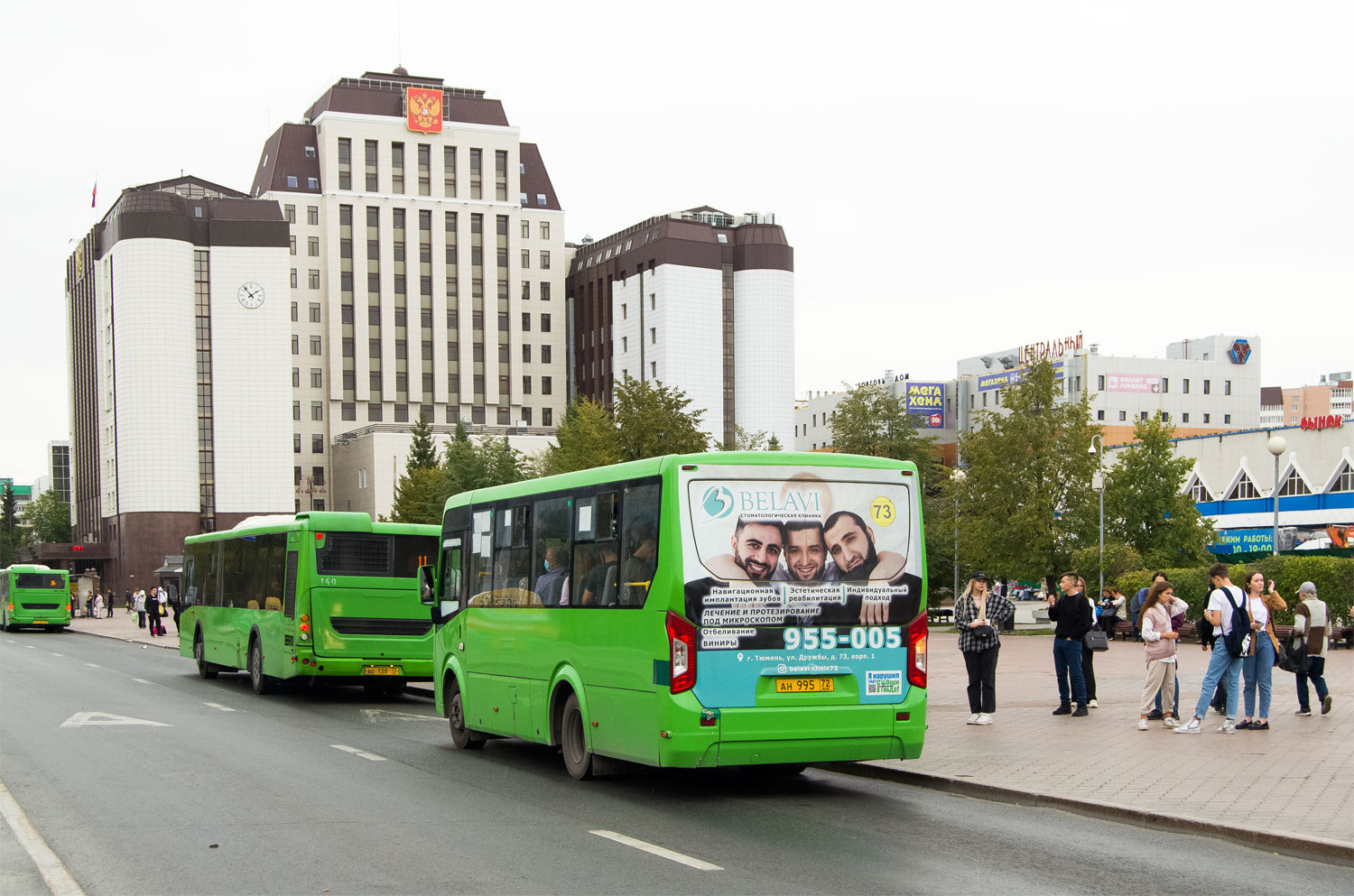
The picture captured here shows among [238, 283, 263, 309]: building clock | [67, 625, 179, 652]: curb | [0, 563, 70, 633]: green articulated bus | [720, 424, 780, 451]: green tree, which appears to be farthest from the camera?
[238, 283, 263, 309]: building clock

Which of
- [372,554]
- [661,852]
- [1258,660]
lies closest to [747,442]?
[372,554]

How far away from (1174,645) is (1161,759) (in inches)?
115

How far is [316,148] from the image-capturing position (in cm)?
11688

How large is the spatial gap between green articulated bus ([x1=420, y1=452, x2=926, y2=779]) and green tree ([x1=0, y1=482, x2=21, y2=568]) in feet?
572

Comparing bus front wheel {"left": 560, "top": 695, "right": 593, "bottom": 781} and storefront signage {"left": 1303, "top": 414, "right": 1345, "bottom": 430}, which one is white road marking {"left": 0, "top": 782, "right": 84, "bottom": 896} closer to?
bus front wheel {"left": 560, "top": 695, "right": 593, "bottom": 781}

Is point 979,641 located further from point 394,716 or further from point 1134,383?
point 1134,383

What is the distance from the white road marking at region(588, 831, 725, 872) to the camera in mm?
8648

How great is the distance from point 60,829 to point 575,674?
422 centimetres

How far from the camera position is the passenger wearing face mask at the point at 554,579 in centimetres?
1280

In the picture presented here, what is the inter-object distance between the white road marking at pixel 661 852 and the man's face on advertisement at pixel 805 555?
2.63 meters

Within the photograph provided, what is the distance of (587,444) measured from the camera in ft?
170

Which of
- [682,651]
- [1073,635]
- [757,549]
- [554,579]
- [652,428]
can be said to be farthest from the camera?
[652,428]

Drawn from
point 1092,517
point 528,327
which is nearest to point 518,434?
point 528,327

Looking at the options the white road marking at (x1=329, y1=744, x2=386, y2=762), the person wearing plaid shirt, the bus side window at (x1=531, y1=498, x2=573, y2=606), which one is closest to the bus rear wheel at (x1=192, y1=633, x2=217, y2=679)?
the white road marking at (x1=329, y1=744, x2=386, y2=762)
